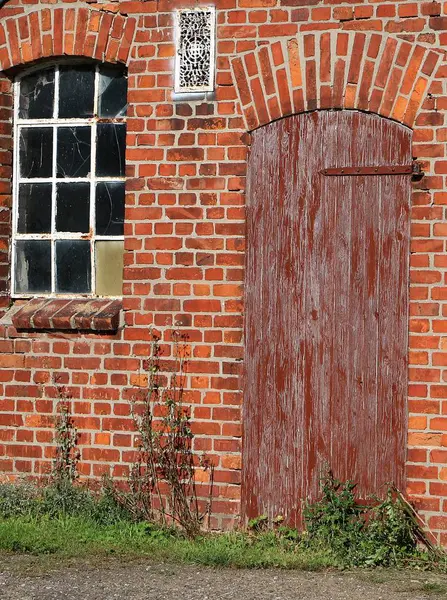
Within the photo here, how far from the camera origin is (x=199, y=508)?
22.3 ft

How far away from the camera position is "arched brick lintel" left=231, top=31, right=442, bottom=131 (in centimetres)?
646

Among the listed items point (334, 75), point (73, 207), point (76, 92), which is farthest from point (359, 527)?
point (76, 92)

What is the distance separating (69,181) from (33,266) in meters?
0.66

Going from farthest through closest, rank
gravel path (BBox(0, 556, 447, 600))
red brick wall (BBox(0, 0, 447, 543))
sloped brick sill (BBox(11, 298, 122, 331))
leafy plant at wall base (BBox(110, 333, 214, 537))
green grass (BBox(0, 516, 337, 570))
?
sloped brick sill (BBox(11, 298, 122, 331))
leafy plant at wall base (BBox(110, 333, 214, 537))
red brick wall (BBox(0, 0, 447, 543))
green grass (BBox(0, 516, 337, 570))
gravel path (BBox(0, 556, 447, 600))

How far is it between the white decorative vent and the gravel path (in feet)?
10.2

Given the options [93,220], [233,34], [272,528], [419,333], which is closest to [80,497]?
[272,528]

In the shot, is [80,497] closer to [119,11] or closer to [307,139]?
[307,139]


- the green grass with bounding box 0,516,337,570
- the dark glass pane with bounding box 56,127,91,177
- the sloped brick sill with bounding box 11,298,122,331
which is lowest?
the green grass with bounding box 0,516,337,570

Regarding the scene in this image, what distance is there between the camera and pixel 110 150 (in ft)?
Answer: 23.9

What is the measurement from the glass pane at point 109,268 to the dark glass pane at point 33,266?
39 centimetres

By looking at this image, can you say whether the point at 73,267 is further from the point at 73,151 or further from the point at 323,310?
the point at 323,310

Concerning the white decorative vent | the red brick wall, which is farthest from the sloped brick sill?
the white decorative vent

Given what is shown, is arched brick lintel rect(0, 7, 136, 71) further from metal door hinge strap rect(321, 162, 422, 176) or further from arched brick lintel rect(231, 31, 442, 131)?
metal door hinge strap rect(321, 162, 422, 176)

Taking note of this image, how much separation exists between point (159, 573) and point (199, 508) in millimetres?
941
